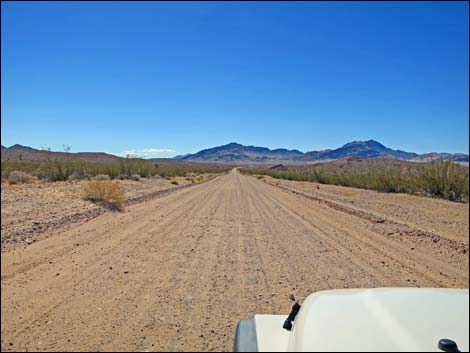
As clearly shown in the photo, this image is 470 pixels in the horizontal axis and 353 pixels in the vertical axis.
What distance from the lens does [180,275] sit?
624cm

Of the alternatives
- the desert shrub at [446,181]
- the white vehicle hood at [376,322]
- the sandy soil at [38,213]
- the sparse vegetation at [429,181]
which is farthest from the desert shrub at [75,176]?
the white vehicle hood at [376,322]

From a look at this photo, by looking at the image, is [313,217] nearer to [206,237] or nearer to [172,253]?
[206,237]

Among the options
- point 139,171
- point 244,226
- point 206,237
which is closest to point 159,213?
point 244,226

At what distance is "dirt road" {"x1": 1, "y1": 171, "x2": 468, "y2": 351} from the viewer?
3525 millimetres

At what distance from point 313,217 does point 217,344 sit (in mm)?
10833

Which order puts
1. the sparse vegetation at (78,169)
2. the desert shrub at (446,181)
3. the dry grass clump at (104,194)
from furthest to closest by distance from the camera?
the sparse vegetation at (78,169)
the desert shrub at (446,181)
the dry grass clump at (104,194)

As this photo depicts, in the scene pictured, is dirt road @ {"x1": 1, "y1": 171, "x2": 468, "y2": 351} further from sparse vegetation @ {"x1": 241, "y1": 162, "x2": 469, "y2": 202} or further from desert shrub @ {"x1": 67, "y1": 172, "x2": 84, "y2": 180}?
desert shrub @ {"x1": 67, "y1": 172, "x2": 84, "y2": 180}

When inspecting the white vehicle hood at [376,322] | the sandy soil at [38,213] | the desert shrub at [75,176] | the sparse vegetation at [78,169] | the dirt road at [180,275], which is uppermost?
the sparse vegetation at [78,169]

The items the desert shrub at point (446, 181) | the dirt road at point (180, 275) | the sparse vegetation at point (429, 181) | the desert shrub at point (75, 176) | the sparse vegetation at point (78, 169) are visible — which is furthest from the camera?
the desert shrub at point (75, 176)

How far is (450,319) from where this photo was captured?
175 centimetres

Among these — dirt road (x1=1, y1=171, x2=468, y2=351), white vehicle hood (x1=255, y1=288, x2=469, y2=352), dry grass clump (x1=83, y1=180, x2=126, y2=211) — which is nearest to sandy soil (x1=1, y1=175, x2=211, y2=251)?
dry grass clump (x1=83, y1=180, x2=126, y2=211)

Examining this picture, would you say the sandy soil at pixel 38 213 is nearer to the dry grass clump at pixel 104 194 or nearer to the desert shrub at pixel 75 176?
the dry grass clump at pixel 104 194

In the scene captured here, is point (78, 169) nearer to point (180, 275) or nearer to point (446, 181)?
point (446, 181)

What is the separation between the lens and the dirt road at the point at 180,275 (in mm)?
3525
